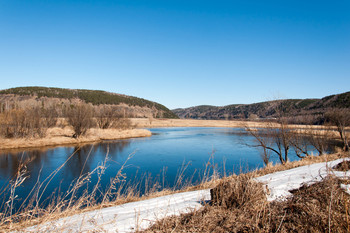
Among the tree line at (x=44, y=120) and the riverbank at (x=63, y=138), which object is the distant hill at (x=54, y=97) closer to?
the tree line at (x=44, y=120)

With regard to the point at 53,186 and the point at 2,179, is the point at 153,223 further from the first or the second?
the point at 2,179

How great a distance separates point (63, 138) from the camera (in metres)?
24.3

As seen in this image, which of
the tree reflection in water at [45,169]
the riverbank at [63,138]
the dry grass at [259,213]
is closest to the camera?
the dry grass at [259,213]

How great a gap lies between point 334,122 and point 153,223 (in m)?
17.1

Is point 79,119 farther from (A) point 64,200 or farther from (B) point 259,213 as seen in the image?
(B) point 259,213

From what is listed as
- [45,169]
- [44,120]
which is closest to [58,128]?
[44,120]

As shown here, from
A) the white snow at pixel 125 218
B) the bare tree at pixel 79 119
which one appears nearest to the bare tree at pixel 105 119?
the bare tree at pixel 79 119

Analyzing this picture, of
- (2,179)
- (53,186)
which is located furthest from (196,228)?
(2,179)

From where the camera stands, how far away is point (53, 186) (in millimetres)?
10305

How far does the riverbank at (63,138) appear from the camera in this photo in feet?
66.9

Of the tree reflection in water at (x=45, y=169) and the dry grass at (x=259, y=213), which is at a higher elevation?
the dry grass at (x=259, y=213)

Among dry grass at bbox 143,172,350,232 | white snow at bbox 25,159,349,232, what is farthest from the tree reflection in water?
dry grass at bbox 143,172,350,232

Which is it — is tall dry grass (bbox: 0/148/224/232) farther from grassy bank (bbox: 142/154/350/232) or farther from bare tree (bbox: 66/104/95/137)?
bare tree (bbox: 66/104/95/137)

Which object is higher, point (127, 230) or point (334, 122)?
point (334, 122)
